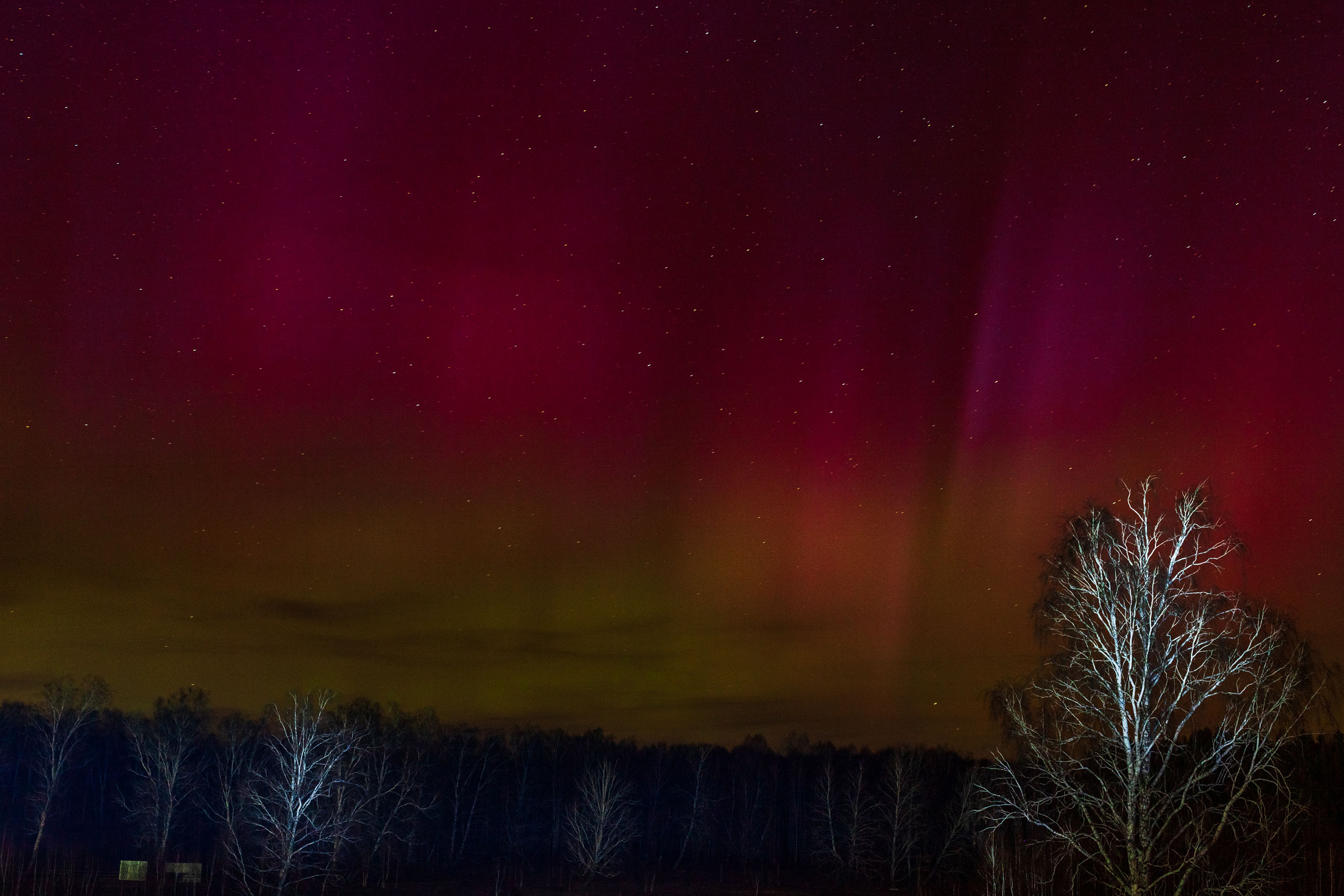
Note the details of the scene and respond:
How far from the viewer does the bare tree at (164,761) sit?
66.5 m

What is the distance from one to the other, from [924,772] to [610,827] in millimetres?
45558

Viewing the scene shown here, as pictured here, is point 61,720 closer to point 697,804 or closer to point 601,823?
point 601,823

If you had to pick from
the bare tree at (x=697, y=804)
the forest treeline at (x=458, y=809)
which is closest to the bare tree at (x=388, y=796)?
the forest treeline at (x=458, y=809)

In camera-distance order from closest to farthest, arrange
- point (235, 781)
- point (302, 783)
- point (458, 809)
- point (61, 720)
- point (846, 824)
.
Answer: point (302, 783), point (61, 720), point (235, 781), point (458, 809), point (846, 824)

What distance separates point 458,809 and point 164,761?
26509 millimetres

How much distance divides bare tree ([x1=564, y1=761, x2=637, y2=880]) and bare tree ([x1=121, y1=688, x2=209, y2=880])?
26.0 metres

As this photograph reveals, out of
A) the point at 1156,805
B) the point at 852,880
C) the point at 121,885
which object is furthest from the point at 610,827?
the point at 1156,805

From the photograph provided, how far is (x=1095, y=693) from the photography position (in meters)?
20.5

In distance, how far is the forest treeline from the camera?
200ft

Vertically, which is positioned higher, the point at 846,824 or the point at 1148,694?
the point at 1148,694

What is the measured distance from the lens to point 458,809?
8594 cm

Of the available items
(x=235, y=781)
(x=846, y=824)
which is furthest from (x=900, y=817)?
(x=235, y=781)

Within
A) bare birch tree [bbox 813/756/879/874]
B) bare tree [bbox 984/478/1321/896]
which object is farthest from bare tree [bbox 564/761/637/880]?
bare tree [bbox 984/478/1321/896]

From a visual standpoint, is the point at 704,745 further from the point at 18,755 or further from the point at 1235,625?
the point at 1235,625
